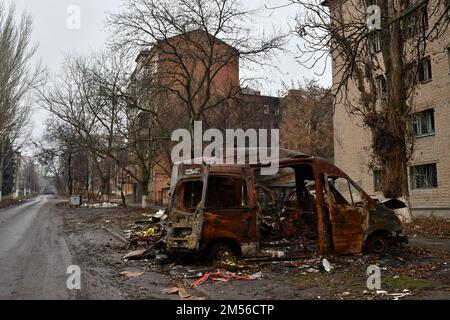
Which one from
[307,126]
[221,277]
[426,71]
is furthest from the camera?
[307,126]

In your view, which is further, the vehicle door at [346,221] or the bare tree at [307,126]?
the bare tree at [307,126]

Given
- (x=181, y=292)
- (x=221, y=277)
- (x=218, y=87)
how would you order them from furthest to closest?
(x=218, y=87), (x=221, y=277), (x=181, y=292)

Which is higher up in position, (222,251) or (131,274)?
(222,251)

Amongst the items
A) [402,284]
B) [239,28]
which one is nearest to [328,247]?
[402,284]

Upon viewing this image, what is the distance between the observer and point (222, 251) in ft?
33.2

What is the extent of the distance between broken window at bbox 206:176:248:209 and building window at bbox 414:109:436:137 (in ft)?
54.8

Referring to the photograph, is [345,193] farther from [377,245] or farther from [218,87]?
[218,87]

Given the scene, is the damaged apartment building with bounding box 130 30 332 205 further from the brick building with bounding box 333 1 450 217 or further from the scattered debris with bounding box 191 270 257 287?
the brick building with bounding box 333 1 450 217

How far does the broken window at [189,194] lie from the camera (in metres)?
10.6

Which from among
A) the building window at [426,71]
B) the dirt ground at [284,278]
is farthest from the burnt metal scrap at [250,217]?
the building window at [426,71]

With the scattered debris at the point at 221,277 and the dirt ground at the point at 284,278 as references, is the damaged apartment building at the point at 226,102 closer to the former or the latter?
the dirt ground at the point at 284,278

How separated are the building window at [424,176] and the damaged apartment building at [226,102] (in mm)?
9877
